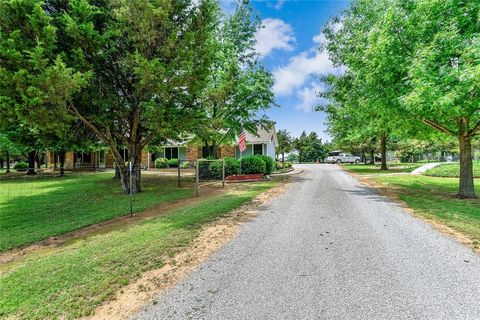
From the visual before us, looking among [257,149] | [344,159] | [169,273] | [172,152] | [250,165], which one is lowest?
[169,273]

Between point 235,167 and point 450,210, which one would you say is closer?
point 450,210

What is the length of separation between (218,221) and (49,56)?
782cm

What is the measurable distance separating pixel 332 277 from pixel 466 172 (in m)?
9.79

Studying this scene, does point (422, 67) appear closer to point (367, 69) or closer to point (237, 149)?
point (367, 69)

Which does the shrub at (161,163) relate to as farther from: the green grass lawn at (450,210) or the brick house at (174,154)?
the green grass lawn at (450,210)

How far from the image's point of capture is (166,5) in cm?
985

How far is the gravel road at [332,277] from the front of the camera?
296 cm

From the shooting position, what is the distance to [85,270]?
412 centimetres

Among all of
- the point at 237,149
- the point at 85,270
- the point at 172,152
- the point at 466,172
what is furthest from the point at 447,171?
the point at 172,152

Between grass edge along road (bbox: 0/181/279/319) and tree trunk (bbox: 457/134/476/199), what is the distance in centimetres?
997

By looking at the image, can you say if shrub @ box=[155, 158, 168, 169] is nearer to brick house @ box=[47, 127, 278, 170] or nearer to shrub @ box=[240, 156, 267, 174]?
brick house @ box=[47, 127, 278, 170]

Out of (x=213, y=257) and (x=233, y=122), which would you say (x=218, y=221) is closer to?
(x=213, y=257)

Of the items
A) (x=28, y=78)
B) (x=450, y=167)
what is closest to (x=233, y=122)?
(x=28, y=78)

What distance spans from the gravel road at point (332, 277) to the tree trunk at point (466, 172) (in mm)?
5650
